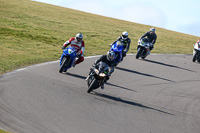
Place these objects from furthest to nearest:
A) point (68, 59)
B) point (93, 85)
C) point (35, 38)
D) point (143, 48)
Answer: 1. point (35, 38)
2. point (143, 48)
3. point (68, 59)
4. point (93, 85)

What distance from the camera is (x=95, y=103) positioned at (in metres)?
10.0

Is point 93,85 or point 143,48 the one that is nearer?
point 93,85

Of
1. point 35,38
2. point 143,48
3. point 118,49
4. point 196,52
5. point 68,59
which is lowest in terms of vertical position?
point 35,38

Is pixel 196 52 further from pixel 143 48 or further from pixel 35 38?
pixel 35 38

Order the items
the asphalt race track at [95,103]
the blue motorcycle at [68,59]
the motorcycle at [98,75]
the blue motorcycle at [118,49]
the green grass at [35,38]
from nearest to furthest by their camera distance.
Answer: the asphalt race track at [95,103] → the motorcycle at [98,75] → the blue motorcycle at [68,59] → the blue motorcycle at [118,49] → the green grass at [35,38]

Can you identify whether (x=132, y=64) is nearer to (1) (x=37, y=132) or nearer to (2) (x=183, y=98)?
(2) (x=183, y=98)

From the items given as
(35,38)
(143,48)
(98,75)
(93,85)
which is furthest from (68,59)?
(35,38)

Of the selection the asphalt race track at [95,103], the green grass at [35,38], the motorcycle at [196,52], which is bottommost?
the green grass at [35,38]

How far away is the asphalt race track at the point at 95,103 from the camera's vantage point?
8.10 meters

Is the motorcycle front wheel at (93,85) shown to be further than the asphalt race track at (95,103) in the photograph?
Yes

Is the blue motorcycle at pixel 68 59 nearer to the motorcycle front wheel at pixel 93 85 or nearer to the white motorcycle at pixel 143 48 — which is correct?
the motorcycle front wheel at pixel 93 85

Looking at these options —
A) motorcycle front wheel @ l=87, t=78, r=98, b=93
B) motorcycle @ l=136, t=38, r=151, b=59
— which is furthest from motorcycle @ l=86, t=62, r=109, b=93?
motorcycle @ l=136, t=38, r=151, b=59

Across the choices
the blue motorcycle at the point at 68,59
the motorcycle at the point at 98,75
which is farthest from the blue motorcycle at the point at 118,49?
the motorcycle at the point at 98,75

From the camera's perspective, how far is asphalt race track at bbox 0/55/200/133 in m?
8.10
